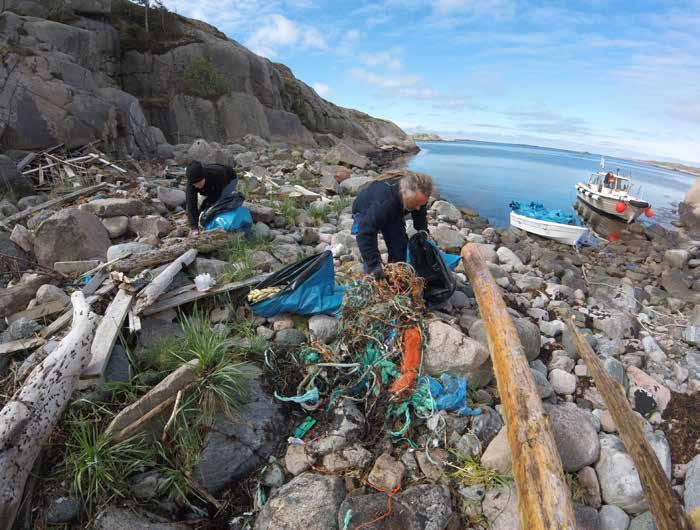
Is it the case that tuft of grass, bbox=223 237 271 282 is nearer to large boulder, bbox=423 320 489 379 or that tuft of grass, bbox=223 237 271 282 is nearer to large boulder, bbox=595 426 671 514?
large boulder, bbox=423 320 489 379

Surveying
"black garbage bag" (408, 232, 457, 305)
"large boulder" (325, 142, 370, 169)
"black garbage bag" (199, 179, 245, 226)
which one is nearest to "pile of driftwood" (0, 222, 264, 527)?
"black garbage bag" (199, 179, 245, 226)

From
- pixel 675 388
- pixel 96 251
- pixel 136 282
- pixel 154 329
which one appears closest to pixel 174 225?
pixel 96 251

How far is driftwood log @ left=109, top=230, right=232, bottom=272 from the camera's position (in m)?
4.41

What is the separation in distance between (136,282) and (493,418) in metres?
3.74

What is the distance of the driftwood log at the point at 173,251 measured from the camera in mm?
4406

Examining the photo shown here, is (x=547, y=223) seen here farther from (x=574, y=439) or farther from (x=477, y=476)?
(x=477, y=476)

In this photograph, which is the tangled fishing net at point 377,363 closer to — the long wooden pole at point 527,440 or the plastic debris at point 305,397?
the plastic debris at point 305,397

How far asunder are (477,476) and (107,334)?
327cm

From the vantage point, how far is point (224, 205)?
5.84 meters

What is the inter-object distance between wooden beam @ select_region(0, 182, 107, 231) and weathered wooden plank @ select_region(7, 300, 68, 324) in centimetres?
320

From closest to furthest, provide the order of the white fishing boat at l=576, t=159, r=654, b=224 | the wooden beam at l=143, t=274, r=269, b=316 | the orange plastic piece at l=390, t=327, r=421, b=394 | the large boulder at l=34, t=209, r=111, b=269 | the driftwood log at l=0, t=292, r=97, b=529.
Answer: the driftwood log at l=0, t=292, r=97, b=529
the orange plastic piece at l=390, t=327, r=421, b=394
the wooden beam at l=143, t=274, r=269, b=316
the large boulder at l=34, t=209, r=111, b=269
the white fishing boat at l=576, t=159, r=654, b=224

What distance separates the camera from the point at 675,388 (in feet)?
16.1

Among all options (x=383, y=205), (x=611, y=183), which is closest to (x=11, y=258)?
(x=383, y=205)

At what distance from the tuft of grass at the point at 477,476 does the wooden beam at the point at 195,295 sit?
9.42ft
